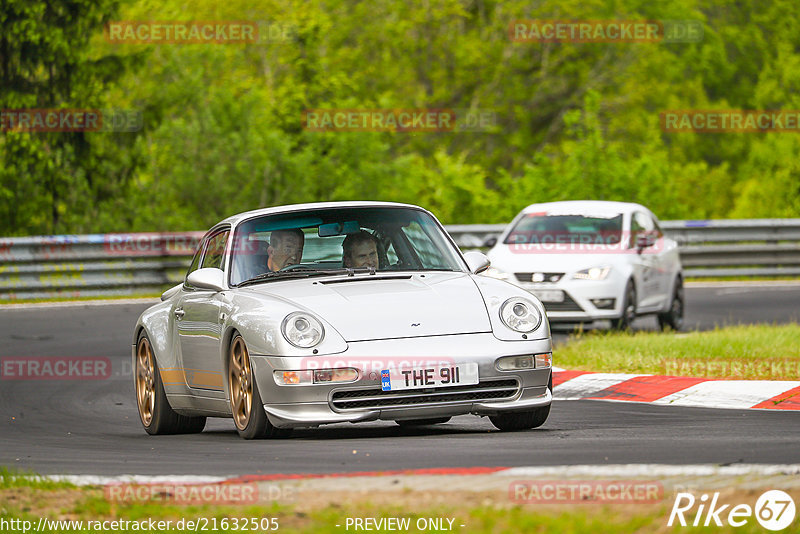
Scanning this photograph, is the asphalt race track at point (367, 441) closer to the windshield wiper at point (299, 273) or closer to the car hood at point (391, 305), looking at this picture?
the car hood at point (391, 305)

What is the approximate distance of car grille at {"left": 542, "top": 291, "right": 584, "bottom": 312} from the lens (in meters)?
17.2

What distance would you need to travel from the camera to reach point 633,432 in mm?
8359

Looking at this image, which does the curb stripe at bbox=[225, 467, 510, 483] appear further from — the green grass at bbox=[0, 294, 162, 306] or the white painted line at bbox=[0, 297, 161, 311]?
the green grass at bbox=[0, 294, 162, 306]

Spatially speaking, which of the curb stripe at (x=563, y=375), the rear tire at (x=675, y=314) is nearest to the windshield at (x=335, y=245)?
the curb stripe at (x=563, y=375)

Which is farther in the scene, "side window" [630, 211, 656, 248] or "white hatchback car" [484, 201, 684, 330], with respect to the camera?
"side window" [630, 211, 656, 248]

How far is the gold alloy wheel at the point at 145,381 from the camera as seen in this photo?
1032 centimetres

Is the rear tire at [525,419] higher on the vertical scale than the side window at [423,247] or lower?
lower

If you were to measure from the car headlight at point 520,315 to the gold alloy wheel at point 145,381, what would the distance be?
2.80 meters

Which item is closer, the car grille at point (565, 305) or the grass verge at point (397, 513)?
the grass verge at point (397, 513)

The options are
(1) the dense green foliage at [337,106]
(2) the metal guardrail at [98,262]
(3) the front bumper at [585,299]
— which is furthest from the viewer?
(1) the dense green foliage at [337,106]

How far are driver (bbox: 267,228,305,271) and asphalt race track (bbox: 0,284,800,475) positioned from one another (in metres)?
1.08

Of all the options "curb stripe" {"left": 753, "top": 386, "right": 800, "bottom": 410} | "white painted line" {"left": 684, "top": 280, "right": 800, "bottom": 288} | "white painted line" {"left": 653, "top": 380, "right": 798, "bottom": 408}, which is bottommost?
"white painted line" {"left": 684, "top": 280, "right": 800, "bottom": 288}

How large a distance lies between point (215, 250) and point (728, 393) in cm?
371

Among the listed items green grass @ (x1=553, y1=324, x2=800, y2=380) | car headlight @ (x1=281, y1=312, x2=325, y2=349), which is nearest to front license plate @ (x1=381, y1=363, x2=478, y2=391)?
car headlight @ (x1=281, y1=312, x2=325, y2=349)
